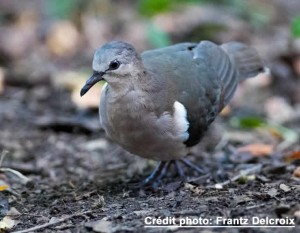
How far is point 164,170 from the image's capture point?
555 cm

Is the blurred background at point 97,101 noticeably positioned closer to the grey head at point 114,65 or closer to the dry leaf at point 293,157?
the dry leaf at point 293,157

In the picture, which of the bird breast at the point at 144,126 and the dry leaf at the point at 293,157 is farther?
the dry leaf at the point at 293,157

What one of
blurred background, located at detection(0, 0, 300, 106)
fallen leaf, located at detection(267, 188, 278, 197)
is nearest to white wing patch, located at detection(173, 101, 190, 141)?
fallen leaf, located at detection(267, 188, 278, 197)

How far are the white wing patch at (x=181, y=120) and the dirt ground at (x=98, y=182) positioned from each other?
396 millimetres

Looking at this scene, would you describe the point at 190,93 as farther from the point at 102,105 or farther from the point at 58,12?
the point at 58,12

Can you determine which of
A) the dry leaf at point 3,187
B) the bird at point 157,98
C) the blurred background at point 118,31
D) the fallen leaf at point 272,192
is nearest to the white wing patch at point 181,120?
the bird at point 157,98

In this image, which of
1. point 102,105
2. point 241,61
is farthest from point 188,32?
point 102,105

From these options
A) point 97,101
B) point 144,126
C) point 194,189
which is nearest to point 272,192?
point 194,189

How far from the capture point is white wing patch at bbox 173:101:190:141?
487 centimetres

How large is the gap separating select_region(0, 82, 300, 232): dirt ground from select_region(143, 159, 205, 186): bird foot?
9cm

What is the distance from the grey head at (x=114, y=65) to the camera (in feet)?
14.8

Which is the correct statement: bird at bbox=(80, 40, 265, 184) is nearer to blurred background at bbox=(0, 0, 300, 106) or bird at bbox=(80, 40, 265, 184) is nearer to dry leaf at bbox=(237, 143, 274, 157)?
dry leaf at bbox=(237, 143, 274, 157)

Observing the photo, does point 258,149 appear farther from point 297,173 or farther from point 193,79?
point 193,79

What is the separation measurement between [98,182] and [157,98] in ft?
3.15
